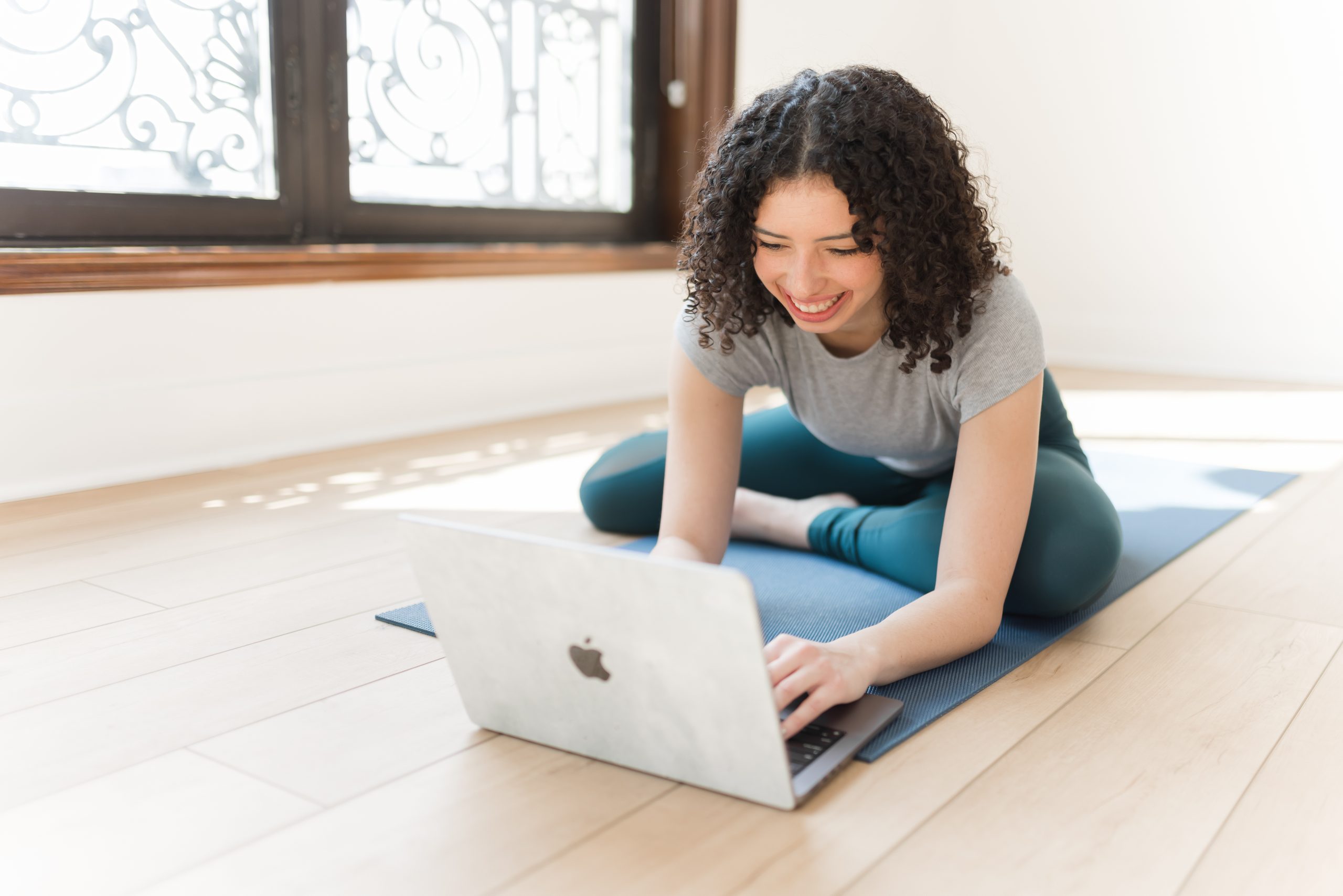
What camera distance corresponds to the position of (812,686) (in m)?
1.11

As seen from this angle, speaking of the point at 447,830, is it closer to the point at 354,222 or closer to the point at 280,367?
the point at 280,367

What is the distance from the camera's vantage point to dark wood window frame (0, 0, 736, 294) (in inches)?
94.0

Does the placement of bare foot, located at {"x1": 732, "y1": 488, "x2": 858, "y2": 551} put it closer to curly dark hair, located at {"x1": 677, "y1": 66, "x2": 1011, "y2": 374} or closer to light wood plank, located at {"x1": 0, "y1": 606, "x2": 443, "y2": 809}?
curly dark hair, located at {"x1": 677, "y1": 66, "x2": 1011, "y2": 374}

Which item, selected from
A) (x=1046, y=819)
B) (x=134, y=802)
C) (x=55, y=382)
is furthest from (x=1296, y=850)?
(x=55, y=382)

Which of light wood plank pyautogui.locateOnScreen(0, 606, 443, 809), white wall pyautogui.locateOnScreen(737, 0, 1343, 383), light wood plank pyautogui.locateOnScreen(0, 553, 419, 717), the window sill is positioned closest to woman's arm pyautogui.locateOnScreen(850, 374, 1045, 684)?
light wood plank pyautogui.locateOnScreen(0, 606, 443, 809)

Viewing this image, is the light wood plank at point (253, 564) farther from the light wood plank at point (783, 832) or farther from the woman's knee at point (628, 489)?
the light wood plank at point (783, 832)

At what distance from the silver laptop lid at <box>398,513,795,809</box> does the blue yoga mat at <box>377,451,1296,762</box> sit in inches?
3.0

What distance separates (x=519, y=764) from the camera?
3.67ft

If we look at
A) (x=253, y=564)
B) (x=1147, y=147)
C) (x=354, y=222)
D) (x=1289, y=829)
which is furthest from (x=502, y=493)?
(x=1147, y=147)

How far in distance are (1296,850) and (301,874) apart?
813mm

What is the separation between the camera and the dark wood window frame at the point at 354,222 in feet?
7.83

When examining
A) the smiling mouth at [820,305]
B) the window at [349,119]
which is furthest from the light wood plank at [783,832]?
the window at [349,119]

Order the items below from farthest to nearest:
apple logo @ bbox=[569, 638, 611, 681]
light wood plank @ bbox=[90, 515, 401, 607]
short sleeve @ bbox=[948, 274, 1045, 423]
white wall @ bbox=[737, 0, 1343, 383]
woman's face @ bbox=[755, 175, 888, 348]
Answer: white wall @ bbox=[737, 0, 1343, 383]
light wood plank @ bbox=[90, 515, 401, 607]
short sleeve @ bbox=[948, 274, 1045, 423]
woman's face @ bbox=[755, 175, 888, 348]
apple logo @ bbox=[569, 638, 611, 681]

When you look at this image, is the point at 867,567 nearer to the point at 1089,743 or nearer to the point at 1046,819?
the point at 1089,743
